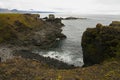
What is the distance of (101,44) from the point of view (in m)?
32.2

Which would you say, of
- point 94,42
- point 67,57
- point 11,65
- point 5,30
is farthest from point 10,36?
point 11,65

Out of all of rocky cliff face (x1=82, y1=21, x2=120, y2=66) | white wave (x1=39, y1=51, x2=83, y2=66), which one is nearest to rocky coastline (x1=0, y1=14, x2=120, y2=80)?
rocky cliff face (x1=82, y1=21, x2=120, y2=66)

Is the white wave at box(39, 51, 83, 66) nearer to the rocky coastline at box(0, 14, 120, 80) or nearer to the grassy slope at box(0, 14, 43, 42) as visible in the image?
the rocky coastline at box(0, 14, 120, 80)

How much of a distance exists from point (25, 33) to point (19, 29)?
8.44 feet

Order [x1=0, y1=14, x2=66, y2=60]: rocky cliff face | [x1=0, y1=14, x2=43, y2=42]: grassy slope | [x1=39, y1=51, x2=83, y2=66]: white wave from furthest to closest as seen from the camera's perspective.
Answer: [x1=0, y1=14, x2=43, y2=42]: grassy slope
[x1=0, y1=14, x2=66, y2=60]: rocky cliff face
[x1=39, y1=51, x2=83, y2=66]: white wave

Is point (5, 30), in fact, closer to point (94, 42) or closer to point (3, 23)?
point (3, 23)

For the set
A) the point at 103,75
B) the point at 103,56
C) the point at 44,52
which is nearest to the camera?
the point at 103,75

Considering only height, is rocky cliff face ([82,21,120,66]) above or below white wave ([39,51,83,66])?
above

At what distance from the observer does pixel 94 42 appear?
34906 mm

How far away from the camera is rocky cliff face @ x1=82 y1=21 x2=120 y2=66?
2972cm

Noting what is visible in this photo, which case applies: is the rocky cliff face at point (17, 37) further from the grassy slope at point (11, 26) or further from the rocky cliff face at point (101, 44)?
the rocky cliff face at point (101, 44)

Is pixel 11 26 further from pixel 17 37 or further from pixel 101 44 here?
pixel 101 44

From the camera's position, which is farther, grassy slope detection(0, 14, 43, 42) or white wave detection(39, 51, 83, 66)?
grassy slope detection(0, 14, 43, 42)

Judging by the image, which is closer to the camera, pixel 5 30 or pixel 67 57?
pixel 67 57
